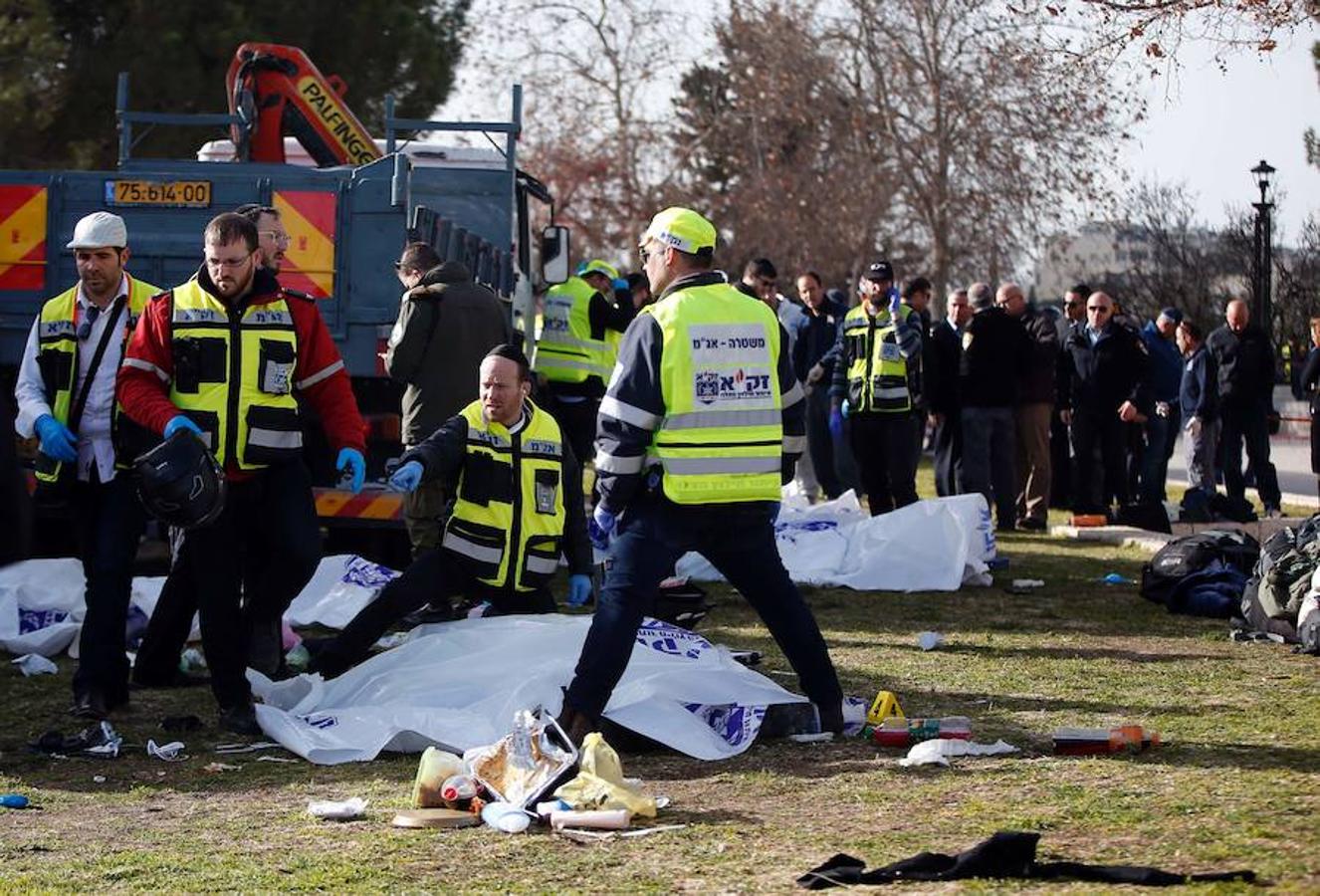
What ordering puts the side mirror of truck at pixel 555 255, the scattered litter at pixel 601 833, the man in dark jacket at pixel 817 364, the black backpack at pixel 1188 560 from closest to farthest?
the scattered litter at pixel 601 833 < the black backpack at pixel 1188 560 < the side mirror of truck at pixel 555 255 < the man in dark jacket at pixel 817 364

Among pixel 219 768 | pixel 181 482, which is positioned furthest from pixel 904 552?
pixel 219 768

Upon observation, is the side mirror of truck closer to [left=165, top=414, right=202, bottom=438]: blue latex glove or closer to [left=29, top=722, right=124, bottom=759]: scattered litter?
[left=165, top=414, right=202, bottom=438]: blue latex glove

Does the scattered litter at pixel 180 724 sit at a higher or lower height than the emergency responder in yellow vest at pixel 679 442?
lower

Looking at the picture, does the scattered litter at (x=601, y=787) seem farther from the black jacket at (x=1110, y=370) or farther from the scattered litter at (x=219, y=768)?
the black jacket at (x=1110, y=370)

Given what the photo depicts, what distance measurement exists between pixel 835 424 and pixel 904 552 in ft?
14.3

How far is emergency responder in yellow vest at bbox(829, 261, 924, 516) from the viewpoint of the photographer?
15.2 m

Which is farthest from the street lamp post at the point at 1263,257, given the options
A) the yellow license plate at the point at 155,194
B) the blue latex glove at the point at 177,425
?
the blue latex glove at the point at 177,425

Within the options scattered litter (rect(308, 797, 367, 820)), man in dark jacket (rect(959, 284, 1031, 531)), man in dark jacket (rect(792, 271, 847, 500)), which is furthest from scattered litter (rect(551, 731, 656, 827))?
man in dark jacket (rect(792, 271, 847, 500))

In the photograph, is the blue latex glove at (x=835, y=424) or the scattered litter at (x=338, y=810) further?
the blue latex glove at (x=835, y=424)

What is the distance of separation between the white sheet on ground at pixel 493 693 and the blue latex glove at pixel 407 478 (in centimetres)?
63

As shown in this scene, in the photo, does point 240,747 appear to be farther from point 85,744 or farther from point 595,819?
point 595,819

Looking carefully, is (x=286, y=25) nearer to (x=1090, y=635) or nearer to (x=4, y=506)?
(x=1090, y=635)

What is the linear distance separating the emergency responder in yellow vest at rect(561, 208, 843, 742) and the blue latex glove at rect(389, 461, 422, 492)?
3.95 ft

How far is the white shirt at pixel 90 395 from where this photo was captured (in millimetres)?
8680
